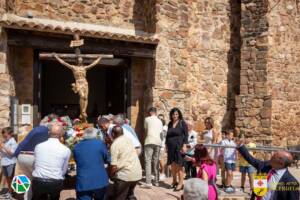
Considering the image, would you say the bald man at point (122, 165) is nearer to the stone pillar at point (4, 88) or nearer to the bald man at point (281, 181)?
the bald man at point (281, 181)

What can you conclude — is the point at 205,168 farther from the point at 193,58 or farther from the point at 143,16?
the point at 193,58

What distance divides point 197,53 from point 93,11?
3248 mm

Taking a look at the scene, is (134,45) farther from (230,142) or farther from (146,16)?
(230,142)

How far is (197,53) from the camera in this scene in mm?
11883

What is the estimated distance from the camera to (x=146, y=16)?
11.0 meters

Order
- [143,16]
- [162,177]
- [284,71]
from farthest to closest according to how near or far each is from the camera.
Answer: [284,71]
[143,16]
[162,177]

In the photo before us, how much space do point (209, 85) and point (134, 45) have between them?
3198 millimetres

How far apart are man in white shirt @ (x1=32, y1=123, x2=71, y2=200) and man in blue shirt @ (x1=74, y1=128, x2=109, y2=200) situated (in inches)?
10.7

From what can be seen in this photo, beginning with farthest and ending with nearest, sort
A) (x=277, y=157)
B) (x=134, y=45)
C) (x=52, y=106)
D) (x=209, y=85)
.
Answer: (x=52, y=106)
(x=209, y=85)
(x=134, y=45)
(x=277, y=157)

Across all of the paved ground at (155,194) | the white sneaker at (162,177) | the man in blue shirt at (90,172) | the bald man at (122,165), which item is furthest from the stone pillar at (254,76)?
the man in blue shirt at (90,172)

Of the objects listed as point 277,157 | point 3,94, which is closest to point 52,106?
point 3,94

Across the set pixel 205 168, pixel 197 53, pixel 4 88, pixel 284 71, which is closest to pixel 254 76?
pixel 284 71

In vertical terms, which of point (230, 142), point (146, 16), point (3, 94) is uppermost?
point (146, 16)

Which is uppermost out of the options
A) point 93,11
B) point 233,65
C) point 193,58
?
point 93,11
